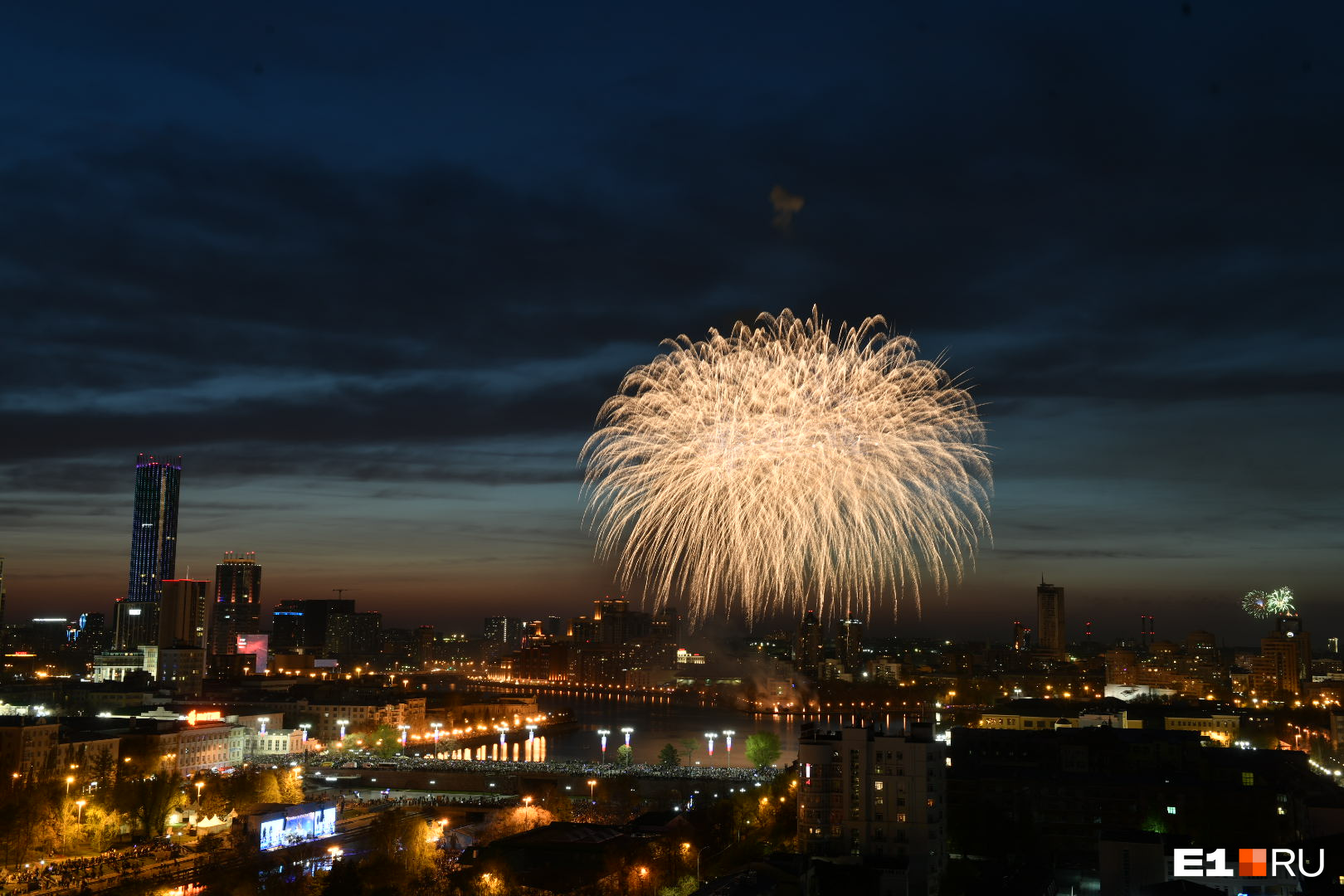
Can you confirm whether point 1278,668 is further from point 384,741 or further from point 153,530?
point 153,530

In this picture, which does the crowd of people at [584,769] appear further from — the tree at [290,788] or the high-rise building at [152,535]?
the high-rise building at [152,535]

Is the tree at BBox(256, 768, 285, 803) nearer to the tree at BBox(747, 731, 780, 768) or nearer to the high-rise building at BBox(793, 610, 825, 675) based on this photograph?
the tree at BBox(747, 731, 780, 768)

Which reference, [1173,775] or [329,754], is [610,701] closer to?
[329,754]

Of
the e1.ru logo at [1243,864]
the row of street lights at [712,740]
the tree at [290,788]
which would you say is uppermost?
the e1.ru logo at [1243,864]

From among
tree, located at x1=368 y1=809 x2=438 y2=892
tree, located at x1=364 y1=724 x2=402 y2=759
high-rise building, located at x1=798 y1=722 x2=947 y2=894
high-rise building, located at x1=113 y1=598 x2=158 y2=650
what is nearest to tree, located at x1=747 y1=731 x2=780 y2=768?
tree, located at x1=364 y1=724 x2=402 y2=759

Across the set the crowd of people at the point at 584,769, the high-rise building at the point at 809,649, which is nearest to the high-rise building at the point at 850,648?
the high-rise building at the point at 809,649

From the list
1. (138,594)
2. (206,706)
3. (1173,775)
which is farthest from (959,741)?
(138,594)
